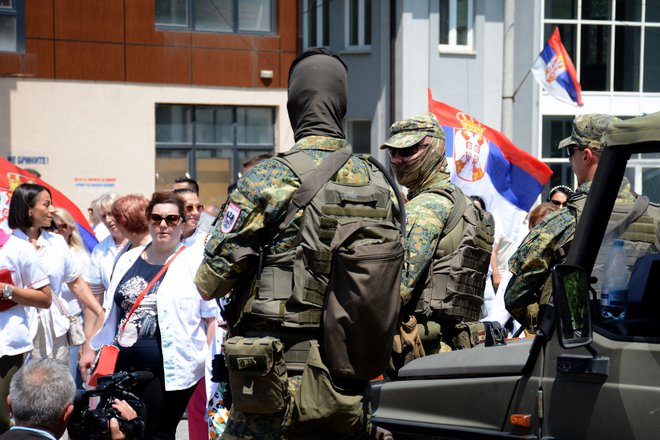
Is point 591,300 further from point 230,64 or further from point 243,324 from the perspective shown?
point 230,64

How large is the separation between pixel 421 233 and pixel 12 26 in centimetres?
1933

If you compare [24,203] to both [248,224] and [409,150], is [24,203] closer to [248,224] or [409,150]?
[409,150]

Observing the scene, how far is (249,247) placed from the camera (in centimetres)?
424

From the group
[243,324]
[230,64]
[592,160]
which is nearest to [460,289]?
[592,160]

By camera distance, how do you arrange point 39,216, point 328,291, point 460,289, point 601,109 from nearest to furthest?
1. point 328,291
2. point 460,289
3. point 39,216
4. point 601,109

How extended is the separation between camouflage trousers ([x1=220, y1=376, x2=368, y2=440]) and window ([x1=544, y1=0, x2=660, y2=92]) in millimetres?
21746

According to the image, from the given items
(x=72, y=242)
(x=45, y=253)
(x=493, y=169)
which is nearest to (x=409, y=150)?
(x=45, y=253)

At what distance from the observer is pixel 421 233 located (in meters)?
5.18

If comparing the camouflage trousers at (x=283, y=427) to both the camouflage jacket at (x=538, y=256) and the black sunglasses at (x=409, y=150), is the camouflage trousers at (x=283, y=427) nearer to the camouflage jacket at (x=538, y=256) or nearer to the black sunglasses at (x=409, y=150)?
the camouflage jacket at (x=538, y=256)

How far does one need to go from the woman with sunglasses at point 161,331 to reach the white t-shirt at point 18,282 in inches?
34.1

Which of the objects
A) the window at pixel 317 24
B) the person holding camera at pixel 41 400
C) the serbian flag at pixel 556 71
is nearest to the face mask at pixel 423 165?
the person holding camera at pixel 41 400

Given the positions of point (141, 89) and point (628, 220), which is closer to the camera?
point (628, 220)

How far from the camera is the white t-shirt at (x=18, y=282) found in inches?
281

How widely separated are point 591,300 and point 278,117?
22059 millimetres
